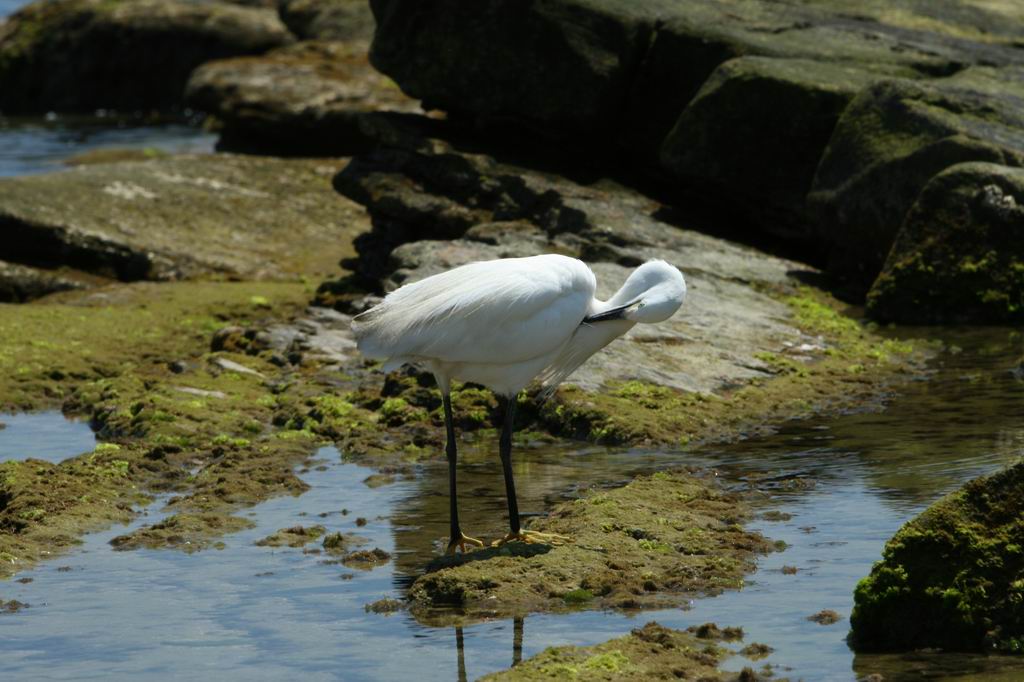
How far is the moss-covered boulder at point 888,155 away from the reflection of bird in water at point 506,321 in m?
6.04

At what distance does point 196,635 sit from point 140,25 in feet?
90.3

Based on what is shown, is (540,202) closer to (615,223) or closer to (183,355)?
(615,223)

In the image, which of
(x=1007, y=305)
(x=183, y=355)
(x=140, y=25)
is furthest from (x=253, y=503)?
(x=140, y=25)

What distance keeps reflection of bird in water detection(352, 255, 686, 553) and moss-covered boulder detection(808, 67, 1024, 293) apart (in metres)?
6.04

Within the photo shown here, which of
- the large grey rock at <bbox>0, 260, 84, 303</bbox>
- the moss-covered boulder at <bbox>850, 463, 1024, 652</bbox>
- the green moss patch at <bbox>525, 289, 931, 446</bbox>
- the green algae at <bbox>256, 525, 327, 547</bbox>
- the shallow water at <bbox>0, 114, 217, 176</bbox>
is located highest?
the moss-covered boulder at <bbox>850, 463, 1024, 652</bbox>

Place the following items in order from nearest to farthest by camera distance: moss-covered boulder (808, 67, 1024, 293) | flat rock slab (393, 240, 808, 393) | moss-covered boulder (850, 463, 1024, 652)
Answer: moss-covered boulder (850, 463, 1024, 652), flat rock slab (393, 240, 808, 393), moss-covered boulder (808, 67, 1024, 293)

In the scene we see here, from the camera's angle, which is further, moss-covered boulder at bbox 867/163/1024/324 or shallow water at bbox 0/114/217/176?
shallow water at bbox 0/114/217/176

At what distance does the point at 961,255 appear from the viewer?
12.7 metres

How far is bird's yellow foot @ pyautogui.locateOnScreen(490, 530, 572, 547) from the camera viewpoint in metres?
7.25

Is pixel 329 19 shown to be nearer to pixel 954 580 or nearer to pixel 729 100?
pixel 729 100

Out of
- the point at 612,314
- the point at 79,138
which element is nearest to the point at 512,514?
the point at 612,314

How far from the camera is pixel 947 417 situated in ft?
32.6

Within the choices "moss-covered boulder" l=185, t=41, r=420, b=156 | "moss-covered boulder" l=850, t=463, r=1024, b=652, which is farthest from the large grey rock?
"moss-covered boulder" l=850, t=463, r=1024, b=652

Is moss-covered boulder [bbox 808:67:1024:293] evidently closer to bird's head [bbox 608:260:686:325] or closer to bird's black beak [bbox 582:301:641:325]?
bird's head [bbox 608:260:686:325]
